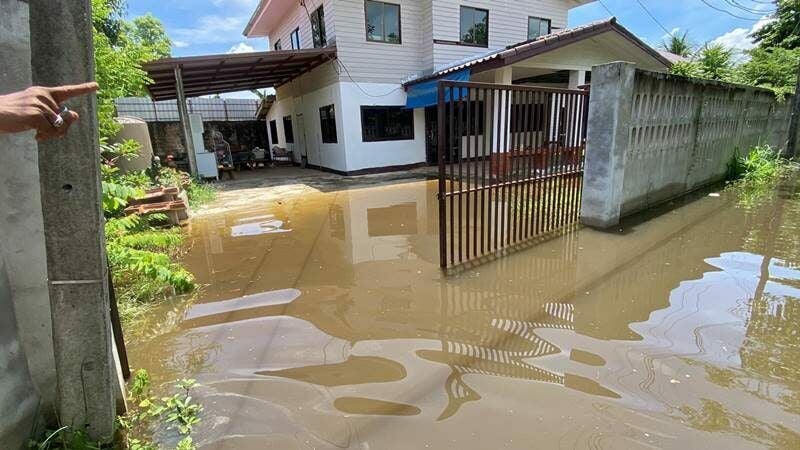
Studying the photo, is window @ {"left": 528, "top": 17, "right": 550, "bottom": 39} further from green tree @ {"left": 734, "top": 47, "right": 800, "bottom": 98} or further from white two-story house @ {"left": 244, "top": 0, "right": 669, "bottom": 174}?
green tree @ {"left": 734, "top": 47, "right": 800, "bottom": 98}

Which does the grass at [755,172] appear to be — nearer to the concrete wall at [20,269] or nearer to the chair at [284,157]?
the concrete wall at [20,269]

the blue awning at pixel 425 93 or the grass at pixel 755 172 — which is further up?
the blue awning at pixel 425 93

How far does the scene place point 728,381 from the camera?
253cm

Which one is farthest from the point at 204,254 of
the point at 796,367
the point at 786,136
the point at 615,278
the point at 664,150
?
the point at 786,136

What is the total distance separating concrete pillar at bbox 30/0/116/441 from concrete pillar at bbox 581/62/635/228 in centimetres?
590

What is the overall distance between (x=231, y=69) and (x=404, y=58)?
217 inches

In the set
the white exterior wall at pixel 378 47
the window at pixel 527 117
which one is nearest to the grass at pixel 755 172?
the window at pixel 527 117

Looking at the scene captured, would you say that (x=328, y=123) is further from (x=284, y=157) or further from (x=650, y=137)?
(x=650, y=137)

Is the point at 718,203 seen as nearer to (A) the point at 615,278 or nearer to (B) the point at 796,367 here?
(A) the point at 615,278

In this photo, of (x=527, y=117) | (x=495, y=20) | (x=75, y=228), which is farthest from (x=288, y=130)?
(x=75, y=228)

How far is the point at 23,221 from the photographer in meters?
1.77

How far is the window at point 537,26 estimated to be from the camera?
14992 millimetres

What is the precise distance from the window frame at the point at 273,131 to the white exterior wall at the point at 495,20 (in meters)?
10.5

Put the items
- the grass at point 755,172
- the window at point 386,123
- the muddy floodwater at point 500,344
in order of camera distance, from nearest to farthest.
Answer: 1. the muddy floodwater at point 500,344
2. the grass at point 755,172
3. the window at point 386,123
